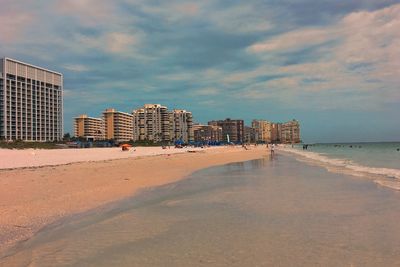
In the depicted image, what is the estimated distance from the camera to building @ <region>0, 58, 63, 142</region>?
9306 centimetres

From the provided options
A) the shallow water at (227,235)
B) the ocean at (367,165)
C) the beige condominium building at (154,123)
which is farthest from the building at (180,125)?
the shallow water at (227,235)

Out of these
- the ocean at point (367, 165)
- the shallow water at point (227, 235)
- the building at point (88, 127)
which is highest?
the building at point (88, 127)

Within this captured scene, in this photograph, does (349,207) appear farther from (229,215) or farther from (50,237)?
(50,237)

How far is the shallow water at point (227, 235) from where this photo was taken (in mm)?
5168

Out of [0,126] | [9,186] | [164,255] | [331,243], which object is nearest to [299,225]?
[331,243]

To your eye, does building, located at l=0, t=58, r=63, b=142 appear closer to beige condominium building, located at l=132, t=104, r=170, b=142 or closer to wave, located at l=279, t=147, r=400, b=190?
beige condominium building, located at l=132, t=104, r=170, b=142

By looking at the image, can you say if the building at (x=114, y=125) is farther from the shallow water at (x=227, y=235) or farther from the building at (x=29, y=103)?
the shallow water at (x=227, y=235)

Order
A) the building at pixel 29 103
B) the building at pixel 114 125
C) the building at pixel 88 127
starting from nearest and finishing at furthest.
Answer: the building at pixel 29 103 < the building at pixel 114 125 < the building at pixel 88 127

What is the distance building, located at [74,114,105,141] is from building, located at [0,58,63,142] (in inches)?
2117

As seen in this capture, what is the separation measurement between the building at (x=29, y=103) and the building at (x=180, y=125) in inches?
2854

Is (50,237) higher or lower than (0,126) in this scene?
lower

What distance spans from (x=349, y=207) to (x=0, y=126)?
98.5 m

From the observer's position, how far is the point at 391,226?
7160mm

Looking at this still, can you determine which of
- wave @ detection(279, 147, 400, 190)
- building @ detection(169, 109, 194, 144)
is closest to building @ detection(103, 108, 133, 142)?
building @ detection(169, 109, 194, 144)
